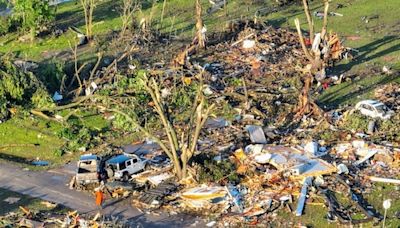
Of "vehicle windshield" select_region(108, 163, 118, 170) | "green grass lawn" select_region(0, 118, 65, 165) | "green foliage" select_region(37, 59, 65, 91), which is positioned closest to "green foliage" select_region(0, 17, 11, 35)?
"green foliage" select_region(37, 59, 65, 91)

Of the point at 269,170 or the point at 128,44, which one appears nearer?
the point at 269,170

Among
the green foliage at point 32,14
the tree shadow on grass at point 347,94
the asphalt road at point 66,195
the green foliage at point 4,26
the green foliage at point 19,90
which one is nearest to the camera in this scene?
the asphalt road at point 66,195

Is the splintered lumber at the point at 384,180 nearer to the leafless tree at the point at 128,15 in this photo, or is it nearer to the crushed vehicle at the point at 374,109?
the crushed vehicle at the point at 374,109

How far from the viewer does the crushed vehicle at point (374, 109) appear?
22055mm

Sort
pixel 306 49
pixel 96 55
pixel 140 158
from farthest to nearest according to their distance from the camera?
pixel 96 55 → pixel 306 49 → pixel 140 158

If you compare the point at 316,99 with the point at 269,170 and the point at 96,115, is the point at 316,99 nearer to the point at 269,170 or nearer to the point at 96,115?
the point at 269,170

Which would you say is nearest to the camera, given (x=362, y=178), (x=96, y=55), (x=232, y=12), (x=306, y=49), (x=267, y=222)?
(x=267, y=222)

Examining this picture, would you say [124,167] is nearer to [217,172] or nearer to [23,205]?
[217,172]

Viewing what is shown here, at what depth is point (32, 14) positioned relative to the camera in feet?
108

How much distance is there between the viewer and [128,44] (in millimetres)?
30938

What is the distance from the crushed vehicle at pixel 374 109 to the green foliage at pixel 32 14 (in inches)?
664

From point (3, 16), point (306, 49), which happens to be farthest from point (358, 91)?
point (3, 16)

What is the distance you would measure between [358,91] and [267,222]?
9016mm

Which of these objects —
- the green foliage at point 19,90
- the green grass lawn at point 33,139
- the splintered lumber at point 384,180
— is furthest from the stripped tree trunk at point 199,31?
the splintered lumber at point 384,180
